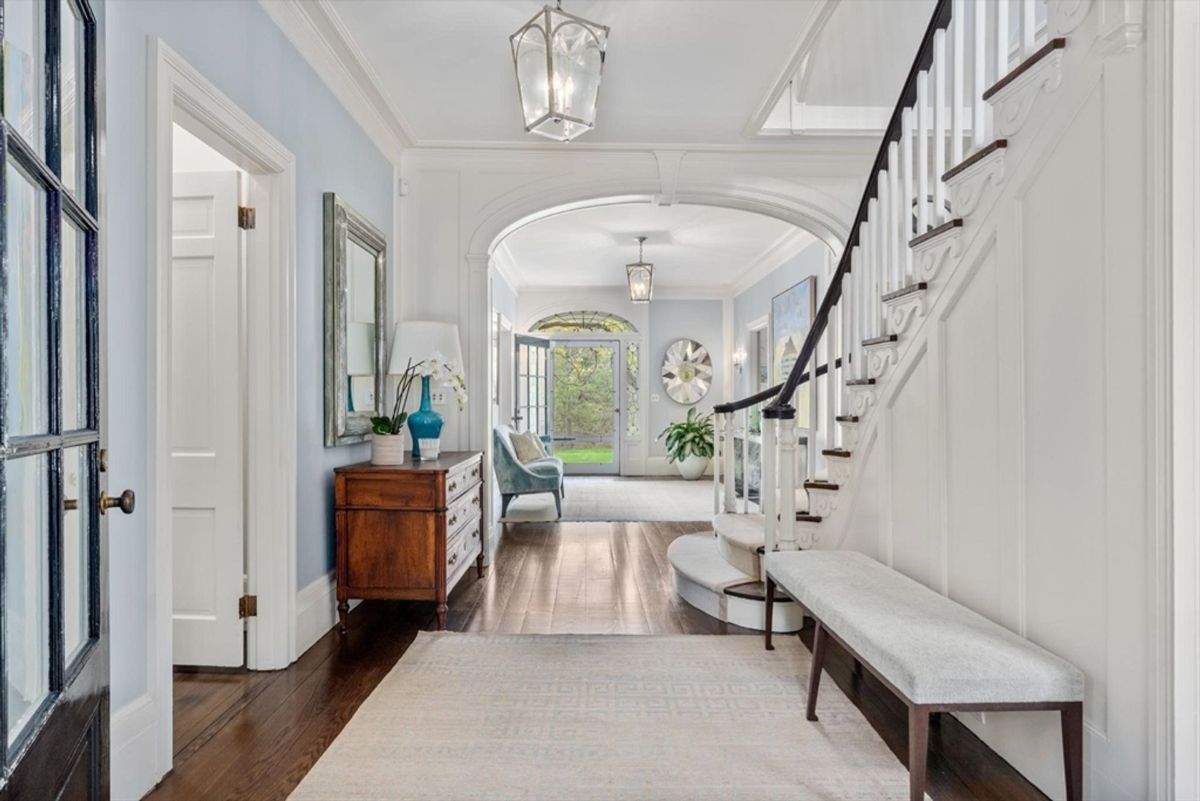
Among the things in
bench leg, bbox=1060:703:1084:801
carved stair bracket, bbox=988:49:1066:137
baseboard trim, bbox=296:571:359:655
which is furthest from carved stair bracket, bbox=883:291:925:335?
baseboard trim, bbox=296:571:359:655

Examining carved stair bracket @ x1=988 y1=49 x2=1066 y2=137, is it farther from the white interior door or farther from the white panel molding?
the white panel molding

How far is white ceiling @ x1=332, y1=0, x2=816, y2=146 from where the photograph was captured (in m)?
2.88

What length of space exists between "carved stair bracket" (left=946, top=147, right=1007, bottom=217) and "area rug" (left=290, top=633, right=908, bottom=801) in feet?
5.44

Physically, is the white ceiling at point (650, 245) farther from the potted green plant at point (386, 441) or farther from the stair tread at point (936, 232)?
the stair tread at point (936, 232)

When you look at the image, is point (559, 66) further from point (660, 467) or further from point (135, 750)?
point (660, 467)

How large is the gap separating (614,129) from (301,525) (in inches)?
111

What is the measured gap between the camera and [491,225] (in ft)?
14.5

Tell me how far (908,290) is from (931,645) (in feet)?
3.92

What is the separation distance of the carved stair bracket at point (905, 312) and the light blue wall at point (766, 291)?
305 cm

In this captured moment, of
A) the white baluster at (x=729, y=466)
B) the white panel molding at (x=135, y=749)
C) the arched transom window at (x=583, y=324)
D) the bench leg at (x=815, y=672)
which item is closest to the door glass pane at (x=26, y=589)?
the white panel molding at (x=135, y=749)

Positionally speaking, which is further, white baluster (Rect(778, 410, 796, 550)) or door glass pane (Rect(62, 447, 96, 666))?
white baluster (Rect(778, 410, 796, 550))

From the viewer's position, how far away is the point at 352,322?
3.42m

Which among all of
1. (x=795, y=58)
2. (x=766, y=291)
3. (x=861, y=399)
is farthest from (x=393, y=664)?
(x=766, y=291)

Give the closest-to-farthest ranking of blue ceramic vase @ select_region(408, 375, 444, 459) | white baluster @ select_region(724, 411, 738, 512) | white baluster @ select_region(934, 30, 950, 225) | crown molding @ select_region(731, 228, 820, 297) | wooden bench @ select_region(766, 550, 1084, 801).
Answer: wooden bench @ select_region(766, 550, 1084, 801), white baluster @ select_region(934, 30, 950, 225), blue ceramic vase @ select_region(408, 375, 444, 459), white baluster @ select_region(724, 411, 738, 512), crown molding @ select_region(731, 228, 820, 297)
